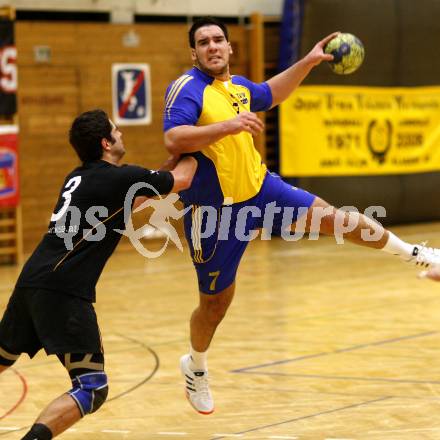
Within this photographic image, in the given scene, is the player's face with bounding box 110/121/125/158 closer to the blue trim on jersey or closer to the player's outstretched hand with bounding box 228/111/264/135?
the player's outstretched hand with bounding box 228/111/264/135

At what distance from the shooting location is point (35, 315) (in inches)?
218

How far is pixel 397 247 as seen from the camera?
7.02 m

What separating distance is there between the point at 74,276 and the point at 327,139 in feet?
41.2

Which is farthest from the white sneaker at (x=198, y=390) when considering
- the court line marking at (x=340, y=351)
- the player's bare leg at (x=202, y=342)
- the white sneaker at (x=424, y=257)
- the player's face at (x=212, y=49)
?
the player's face at (x=212, y=49)

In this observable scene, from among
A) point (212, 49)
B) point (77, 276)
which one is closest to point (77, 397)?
point (77, 276)

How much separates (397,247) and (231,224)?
1175 mm

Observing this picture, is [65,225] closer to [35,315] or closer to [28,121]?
[35,315]

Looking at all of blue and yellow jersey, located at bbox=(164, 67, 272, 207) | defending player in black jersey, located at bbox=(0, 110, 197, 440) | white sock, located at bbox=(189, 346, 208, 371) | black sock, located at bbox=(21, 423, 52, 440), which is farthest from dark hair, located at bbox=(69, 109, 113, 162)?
white sock, located at bbox=(189, 346, 208, 371)

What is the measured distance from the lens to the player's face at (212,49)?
6758 mm

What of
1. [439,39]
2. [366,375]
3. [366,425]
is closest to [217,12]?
[439,39]

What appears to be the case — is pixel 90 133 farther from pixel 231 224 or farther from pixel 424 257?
pixel 424 257

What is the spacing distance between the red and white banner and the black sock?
963 cm

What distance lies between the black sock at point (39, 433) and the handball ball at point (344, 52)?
3365 mm

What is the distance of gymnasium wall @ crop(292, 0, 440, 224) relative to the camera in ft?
56.0
